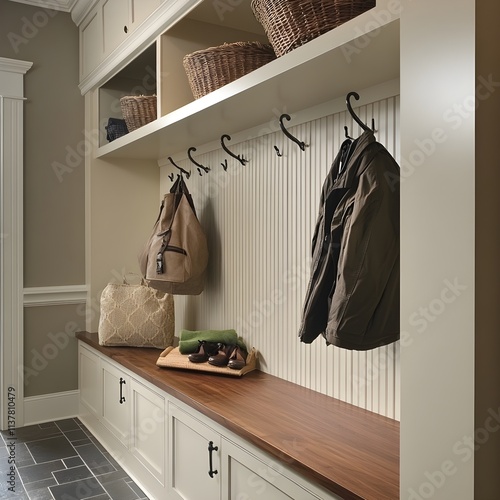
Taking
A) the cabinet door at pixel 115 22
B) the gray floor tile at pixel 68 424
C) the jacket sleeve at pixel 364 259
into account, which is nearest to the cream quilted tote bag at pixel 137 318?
the gray floor tile at pixel 68 424

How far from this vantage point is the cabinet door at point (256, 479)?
1527 mm

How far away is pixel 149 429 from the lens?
8.24 feet

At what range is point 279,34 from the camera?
1734 millimetres

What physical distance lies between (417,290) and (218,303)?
182cm

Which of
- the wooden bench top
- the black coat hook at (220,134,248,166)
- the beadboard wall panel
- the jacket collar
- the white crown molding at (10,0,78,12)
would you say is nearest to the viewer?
the wooden bench top

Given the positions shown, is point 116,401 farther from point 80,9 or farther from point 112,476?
point 80,9

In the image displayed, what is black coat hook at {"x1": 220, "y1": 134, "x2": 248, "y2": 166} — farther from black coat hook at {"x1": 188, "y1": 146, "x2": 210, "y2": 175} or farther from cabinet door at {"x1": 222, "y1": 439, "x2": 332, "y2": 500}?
cabinet door at {"x1": 222, "y1": 439, "x2": 332, "y2": 500}

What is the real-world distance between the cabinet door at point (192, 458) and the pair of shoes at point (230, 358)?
29 cm

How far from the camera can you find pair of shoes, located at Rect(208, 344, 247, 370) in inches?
94.5

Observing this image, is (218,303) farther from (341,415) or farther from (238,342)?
(341,415)

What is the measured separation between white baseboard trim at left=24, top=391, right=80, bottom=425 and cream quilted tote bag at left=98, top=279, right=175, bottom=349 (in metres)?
0.72

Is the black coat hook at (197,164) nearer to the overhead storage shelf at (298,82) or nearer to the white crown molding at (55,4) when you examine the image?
the overhead storage shelf at (298,82)

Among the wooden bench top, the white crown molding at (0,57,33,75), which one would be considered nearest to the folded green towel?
the wooden bench top
